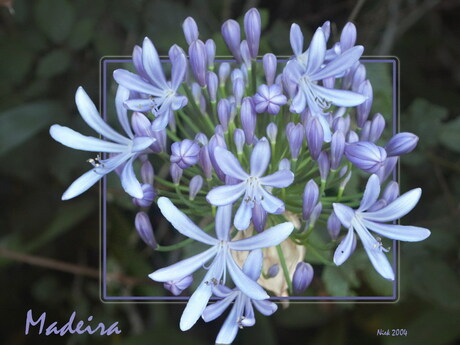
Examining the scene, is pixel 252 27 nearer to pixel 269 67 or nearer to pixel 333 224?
pixel 269 67

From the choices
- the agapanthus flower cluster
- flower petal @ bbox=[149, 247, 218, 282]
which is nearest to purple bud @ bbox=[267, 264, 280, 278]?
the agapanthus flower cluster

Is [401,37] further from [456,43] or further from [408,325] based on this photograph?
[408,325]

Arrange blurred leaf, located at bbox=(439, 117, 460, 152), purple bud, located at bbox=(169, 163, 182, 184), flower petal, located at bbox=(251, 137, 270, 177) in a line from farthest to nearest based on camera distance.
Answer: blurred leaf, located at bbox=(439, 117, 460, 152), purple bud, located at bbox=(169, 163, 182, 184), flower petal, located at bbox=(251, 137, 270, 177)

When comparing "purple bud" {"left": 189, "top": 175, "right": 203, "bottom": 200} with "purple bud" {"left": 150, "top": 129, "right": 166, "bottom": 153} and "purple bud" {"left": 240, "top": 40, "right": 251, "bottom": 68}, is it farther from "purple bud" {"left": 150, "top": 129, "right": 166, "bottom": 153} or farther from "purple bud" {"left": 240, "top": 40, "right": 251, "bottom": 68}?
"purple bud" {"left": 240, "top": 40, "right": 251, "bottom": 68}

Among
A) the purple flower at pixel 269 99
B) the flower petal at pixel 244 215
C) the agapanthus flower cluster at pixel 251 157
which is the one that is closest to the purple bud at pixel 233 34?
the agapanthus flower cluster at pixel 251 157

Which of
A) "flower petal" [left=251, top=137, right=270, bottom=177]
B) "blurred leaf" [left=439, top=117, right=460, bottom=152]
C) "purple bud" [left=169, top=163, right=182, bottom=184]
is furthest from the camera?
"blurred leaf" [left=439, top=117, right=460, bottom=152]

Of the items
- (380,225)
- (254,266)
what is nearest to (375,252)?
(380,225)

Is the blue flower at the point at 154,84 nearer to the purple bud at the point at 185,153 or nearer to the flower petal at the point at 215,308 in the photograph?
the purple bud at the point at 185,153

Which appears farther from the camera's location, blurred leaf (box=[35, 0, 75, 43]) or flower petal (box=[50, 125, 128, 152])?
blurred leaf (box=[35, 0, 75, 43])
